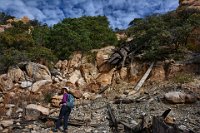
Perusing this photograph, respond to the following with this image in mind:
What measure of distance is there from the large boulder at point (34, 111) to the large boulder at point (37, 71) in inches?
154

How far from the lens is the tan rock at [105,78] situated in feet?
56.4

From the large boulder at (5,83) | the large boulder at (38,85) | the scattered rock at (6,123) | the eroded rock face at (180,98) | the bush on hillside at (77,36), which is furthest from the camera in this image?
the bush on hillside at (77,36)

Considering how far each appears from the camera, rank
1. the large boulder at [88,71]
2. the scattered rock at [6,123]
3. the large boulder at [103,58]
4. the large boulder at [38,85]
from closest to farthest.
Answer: the scattered rock at [6,123] → the large boulder at [38,85] → the large boulder at [88,71] → the large boulder at [103,58]

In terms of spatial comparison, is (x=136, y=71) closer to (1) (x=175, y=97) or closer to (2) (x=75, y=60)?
(2) (x=75, y=60)

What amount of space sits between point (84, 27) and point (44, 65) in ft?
19.8

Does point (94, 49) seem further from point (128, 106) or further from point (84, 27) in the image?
point (128, 106)

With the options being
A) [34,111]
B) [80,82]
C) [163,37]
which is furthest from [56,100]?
[163,37]

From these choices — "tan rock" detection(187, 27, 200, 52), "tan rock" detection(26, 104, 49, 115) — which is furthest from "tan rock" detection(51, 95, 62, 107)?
"tan rock" detection(187, 27, 200, 52)

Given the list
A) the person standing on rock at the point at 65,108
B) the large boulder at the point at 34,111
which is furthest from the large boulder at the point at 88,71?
the person standing on rock at the point at 65,108

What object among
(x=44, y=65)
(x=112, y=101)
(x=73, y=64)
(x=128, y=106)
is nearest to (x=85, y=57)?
(x=73, y=64)

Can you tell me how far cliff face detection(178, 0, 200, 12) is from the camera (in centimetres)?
2245

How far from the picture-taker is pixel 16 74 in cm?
1683

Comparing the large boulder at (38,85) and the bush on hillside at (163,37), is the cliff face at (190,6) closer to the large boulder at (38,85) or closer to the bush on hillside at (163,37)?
the bush on hillside at (163,37)

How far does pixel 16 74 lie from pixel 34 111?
4547 mm
